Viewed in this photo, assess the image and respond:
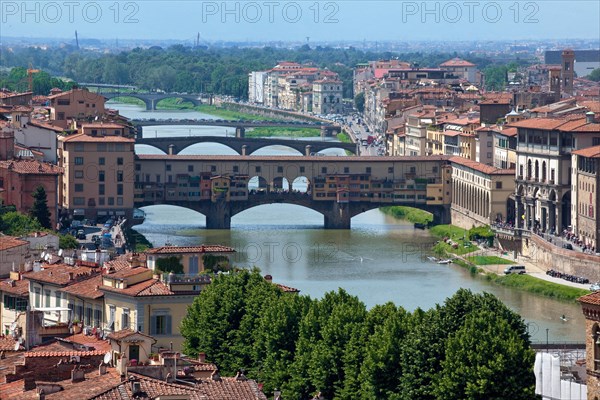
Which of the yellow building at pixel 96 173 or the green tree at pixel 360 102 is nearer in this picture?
the yellow building at pixel 96 173

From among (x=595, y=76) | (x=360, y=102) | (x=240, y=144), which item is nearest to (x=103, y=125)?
(x=240, y=144)

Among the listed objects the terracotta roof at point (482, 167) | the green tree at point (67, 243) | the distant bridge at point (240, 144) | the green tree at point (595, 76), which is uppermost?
the green tree at point (67, 243)

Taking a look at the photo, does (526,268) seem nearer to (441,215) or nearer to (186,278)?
(441,215)

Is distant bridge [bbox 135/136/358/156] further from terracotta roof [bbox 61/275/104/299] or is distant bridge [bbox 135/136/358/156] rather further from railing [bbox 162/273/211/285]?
terracotta roof [bbox 61/275/104/299]

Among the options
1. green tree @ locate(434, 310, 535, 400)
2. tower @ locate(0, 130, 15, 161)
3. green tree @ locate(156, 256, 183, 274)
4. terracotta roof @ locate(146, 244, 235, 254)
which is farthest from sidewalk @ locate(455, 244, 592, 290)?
green tree @ locate(434, 310, 535, 400)

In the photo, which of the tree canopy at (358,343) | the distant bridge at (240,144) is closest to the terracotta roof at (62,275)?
the tree canopy at (358,343)

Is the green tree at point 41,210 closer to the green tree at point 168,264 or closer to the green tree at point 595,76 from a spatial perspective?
the green tree at point 168,264
